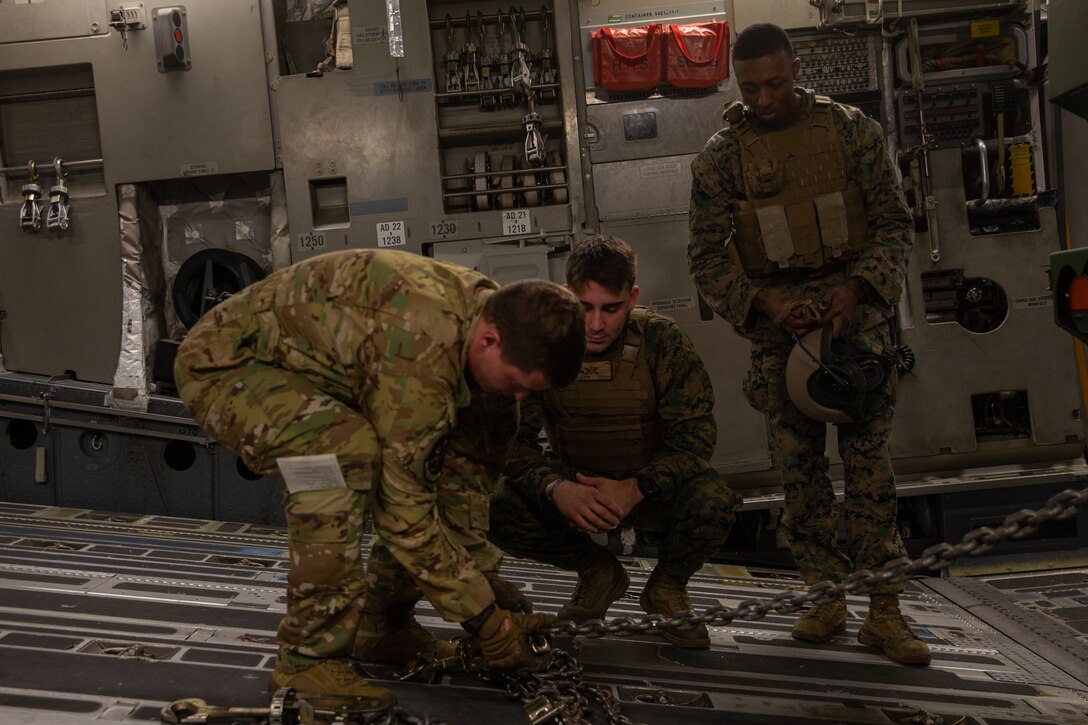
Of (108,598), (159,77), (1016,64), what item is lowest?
(108,598)

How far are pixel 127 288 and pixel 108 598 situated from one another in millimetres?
2610

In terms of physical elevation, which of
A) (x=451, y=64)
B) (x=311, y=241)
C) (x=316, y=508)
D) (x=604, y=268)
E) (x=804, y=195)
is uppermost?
(x=451, y=64)

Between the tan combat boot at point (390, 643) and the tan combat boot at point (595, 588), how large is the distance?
0.50 metres

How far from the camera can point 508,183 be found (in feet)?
16.2

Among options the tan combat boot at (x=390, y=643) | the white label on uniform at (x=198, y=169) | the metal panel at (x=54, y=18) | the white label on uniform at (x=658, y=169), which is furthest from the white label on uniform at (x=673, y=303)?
the metal panel at (x=54, y=18)

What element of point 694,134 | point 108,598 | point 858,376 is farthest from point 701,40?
point 108,598

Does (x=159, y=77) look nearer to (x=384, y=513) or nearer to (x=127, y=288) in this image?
(x=127, y=288)

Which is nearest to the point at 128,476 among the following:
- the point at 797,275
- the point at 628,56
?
the point at 628,56

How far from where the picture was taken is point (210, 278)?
5109 mm

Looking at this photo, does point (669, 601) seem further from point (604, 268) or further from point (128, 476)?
point (128, 476)

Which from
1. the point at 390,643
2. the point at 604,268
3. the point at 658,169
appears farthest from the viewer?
the point at 658,169

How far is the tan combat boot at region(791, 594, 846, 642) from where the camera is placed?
279 cm

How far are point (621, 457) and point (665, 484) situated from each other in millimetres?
233

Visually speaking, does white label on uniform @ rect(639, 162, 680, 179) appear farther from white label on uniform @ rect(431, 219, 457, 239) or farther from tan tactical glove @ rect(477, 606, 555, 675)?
tan tactical glove @ rect(477, 606, 555, 675)
